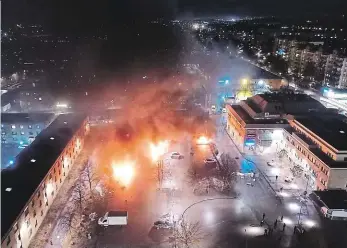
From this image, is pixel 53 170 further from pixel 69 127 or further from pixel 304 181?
pixel 304 181

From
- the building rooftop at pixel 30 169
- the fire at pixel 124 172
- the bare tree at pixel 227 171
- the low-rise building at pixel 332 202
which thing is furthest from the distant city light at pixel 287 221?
the building rooftop at pixel 30 169

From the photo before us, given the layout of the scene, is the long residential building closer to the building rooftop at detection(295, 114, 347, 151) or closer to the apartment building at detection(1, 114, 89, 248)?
the building rooftop at detection(295, 114, 347, 151)

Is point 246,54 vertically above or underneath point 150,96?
above

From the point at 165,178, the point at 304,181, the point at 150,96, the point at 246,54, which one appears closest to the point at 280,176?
the point at 304,181

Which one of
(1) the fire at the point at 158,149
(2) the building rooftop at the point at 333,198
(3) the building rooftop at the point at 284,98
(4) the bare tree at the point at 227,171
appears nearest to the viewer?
(2) the building rooftop at the point at 333,198

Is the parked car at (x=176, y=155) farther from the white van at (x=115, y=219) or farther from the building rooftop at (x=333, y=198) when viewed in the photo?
the building rooftop at (x=333, y=198)

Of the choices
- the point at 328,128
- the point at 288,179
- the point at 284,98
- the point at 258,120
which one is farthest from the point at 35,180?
the point at 284,98
